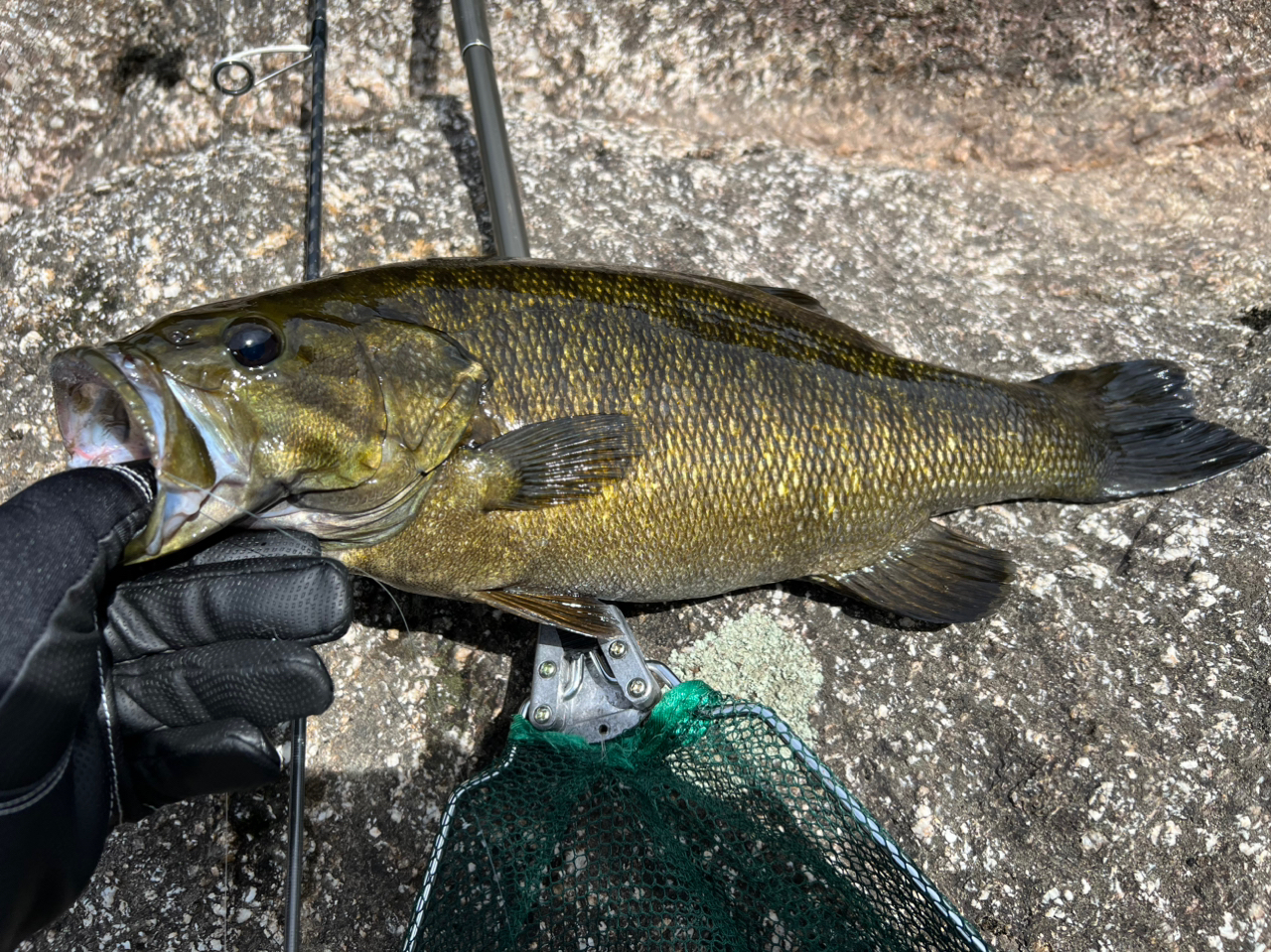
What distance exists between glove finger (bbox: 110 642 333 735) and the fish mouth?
281mm

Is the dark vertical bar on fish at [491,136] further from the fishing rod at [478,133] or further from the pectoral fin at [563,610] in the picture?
the pectoral fin at [563,610]

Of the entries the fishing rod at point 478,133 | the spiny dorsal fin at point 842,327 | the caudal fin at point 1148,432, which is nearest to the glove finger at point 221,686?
the fishing rod at point 478,133

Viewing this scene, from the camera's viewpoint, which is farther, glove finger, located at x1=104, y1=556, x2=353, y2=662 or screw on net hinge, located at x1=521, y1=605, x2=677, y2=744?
screw on net hinge, located at x1=521, y1=605, x2=677, y2=744

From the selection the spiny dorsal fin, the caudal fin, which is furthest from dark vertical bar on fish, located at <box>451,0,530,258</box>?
the caudal fin

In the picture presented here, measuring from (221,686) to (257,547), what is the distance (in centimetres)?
34

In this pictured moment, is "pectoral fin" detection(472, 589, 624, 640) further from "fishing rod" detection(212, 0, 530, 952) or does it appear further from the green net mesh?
"fishing rod" detection(212, 0, 530, 952)

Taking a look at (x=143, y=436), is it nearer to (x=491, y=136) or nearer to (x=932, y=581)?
(x=491, y=136)

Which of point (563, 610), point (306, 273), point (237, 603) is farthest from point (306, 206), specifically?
point (563, 610)

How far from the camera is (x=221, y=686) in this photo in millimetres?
1993

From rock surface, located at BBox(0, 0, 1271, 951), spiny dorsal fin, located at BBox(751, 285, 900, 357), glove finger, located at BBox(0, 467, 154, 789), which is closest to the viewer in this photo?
glove finger, located at BBox(0, 467, 154, 789)

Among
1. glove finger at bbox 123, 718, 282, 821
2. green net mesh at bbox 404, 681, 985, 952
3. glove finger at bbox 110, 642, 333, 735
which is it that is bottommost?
green net mesh at bbox 404, 681, 985, 952

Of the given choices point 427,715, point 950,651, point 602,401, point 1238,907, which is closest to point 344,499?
point 602,401

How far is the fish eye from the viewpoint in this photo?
2031 millimetres

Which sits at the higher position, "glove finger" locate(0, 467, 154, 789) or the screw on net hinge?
"glove finger" locate(0, 467, 154, 789)
